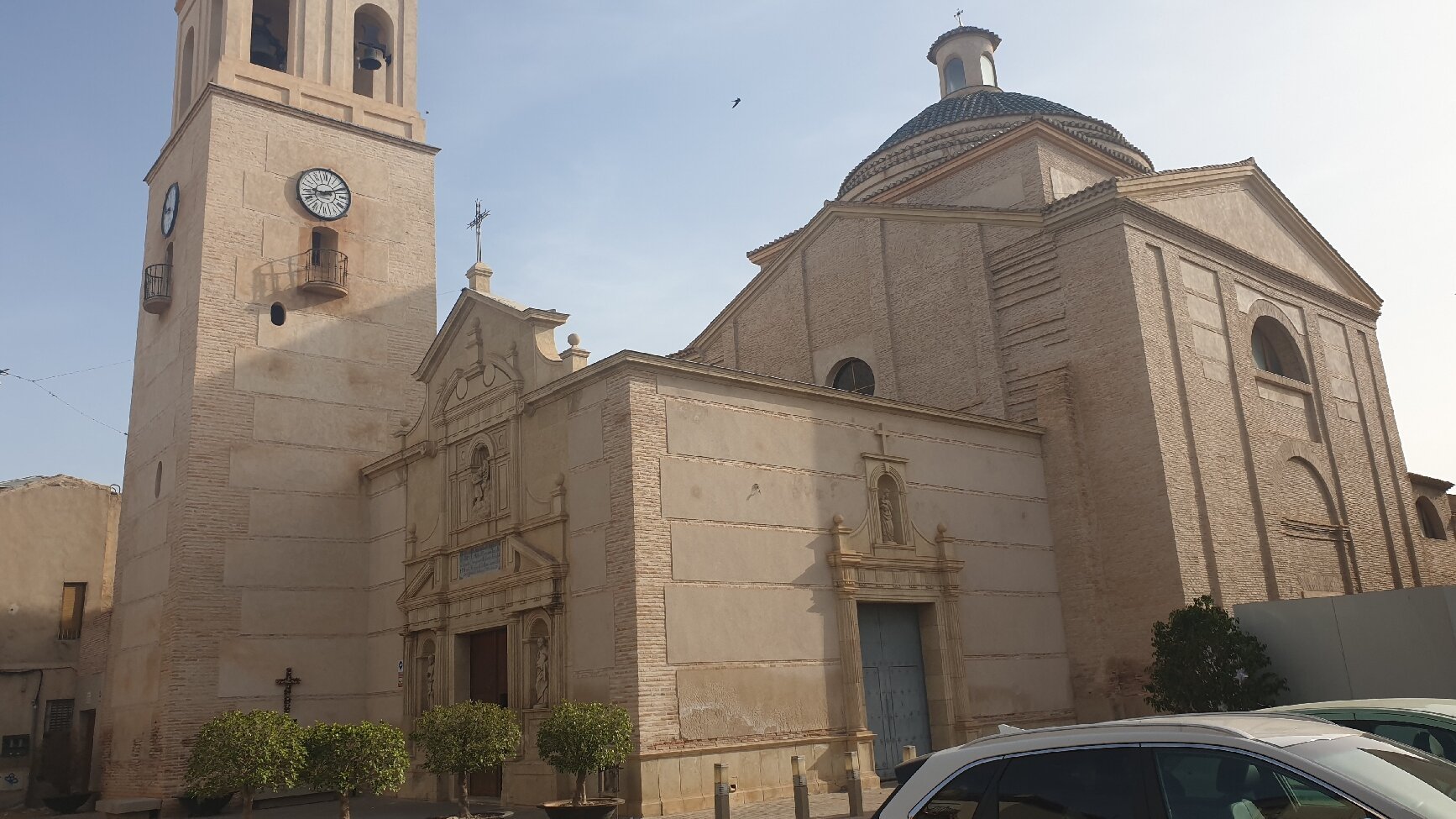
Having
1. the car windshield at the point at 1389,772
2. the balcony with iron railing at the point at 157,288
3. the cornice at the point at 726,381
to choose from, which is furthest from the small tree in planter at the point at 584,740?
the balcony with iron railing at the point at 157,288

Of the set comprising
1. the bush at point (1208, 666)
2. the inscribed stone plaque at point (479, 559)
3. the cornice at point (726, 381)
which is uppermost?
the cornice at point (726, 381)

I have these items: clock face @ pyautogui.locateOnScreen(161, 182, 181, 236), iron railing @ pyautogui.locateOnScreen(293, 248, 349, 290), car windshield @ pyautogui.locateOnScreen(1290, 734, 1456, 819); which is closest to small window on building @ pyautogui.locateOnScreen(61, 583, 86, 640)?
clock face @ pyautogui.locateOnScreen(161, 182, 181, 236)

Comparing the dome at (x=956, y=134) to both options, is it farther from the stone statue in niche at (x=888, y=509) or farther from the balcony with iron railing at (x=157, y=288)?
the balcony with iron railing at (x=157, y=288)

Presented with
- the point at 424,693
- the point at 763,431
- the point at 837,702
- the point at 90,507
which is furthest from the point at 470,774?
the point at 90,507

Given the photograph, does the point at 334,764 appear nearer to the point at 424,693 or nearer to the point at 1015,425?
the point at 424,693

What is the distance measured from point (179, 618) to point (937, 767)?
19.1 m

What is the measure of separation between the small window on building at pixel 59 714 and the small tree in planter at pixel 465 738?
669 inches

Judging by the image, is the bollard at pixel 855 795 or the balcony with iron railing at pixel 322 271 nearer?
the bollard at pixel 855 795

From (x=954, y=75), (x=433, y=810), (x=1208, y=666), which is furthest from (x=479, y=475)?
(x=954, y=75)

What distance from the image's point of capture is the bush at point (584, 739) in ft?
45.3

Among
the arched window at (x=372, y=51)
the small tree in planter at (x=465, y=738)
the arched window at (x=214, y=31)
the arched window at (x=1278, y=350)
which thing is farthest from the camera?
the arched window at (x=372, y=51)

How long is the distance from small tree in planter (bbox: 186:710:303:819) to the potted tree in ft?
9.68

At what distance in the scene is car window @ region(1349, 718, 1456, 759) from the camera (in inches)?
312

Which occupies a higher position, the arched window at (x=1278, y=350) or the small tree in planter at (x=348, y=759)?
the arched window at (x=1278, y=350)
